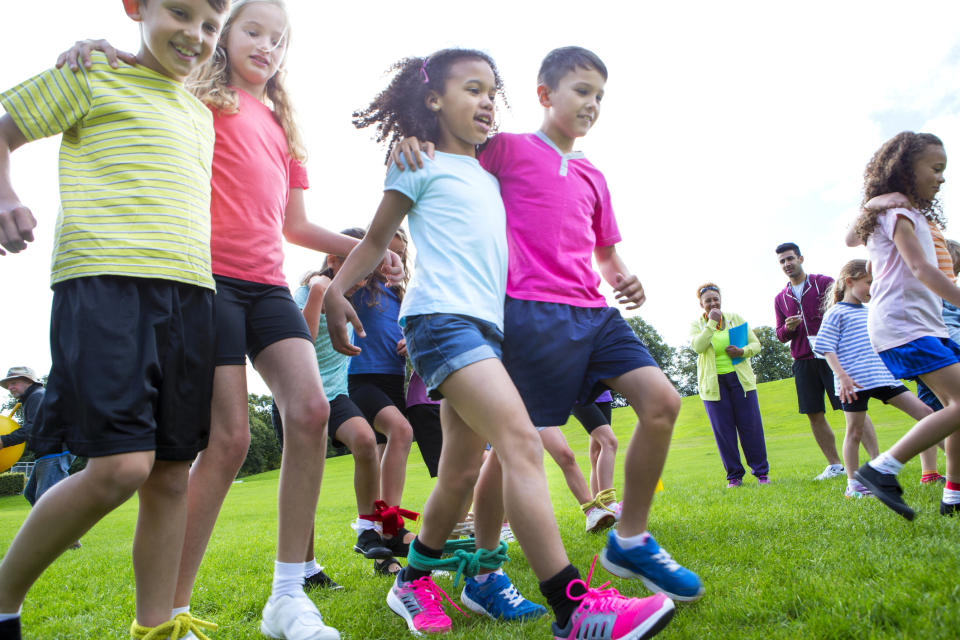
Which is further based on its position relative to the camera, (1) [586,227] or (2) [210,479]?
(1) [586,227]

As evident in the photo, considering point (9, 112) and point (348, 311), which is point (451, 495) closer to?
point (348, 311)

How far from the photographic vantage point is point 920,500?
449cm

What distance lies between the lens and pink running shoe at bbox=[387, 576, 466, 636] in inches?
98.4

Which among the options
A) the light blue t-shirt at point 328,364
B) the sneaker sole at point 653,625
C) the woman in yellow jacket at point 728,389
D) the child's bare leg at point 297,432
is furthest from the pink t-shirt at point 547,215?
the woman in yellow jacket at point 728,389

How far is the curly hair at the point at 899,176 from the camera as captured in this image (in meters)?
4.00

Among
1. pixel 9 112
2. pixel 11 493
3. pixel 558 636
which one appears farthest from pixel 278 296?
pixel 11 493

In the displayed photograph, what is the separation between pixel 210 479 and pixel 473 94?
1.91m

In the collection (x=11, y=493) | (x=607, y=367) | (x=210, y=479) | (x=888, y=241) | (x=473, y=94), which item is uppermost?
(x=473, y=94)

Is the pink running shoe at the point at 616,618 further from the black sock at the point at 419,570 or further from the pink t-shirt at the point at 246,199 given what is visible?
the pink t-shirt at the point at 246,199

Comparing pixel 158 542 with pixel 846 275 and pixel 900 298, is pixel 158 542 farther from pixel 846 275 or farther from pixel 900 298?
pixel 846 275

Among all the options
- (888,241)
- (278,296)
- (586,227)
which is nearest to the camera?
(278,296)

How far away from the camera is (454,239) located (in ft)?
8.32

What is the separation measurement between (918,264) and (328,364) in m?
3.62

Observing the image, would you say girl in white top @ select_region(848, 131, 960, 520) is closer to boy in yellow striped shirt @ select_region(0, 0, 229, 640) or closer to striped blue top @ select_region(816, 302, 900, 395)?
striped blue top @ select_region(816, 302, 900, 395)
